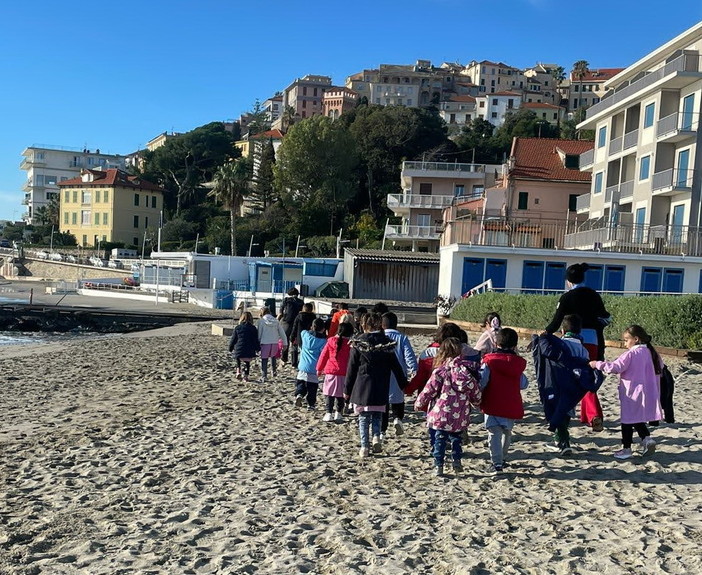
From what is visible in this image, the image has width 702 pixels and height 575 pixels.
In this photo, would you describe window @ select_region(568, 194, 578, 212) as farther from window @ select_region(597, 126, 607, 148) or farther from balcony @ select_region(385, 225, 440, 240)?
balcony @ select_region(385, 225, 440, 240)

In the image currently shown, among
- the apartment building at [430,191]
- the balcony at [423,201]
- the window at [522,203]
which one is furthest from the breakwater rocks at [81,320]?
the balcony at [423,201]

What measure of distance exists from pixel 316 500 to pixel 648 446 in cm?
381

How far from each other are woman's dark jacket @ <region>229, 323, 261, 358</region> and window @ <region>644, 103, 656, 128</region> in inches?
1247

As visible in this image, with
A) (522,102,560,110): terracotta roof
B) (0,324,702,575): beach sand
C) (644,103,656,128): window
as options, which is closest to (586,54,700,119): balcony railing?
Answer: (644,103,656,128): window

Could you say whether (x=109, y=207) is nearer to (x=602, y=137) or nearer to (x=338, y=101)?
(x=338, y=101)

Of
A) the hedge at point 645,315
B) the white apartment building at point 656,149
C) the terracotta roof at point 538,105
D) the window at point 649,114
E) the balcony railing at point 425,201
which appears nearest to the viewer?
the hedge at point 645,315

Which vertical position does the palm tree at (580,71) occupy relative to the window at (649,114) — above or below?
above

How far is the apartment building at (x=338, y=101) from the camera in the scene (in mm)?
128125

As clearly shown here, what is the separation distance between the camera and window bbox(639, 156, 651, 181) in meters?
37.8

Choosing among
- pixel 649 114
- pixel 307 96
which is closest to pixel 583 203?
pixel 649 114

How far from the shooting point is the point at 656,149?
121 feet

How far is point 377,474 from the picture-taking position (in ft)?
25.0

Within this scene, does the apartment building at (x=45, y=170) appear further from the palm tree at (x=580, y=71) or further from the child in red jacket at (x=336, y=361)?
the child in red jacket at (x=336, y=361)

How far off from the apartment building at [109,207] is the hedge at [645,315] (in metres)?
75.4
